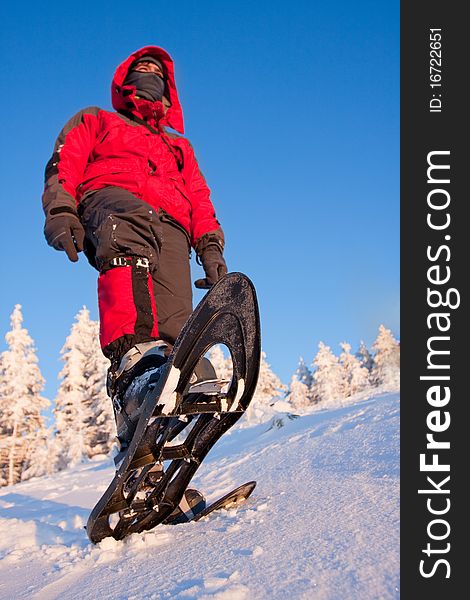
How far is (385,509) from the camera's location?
5.52 feet

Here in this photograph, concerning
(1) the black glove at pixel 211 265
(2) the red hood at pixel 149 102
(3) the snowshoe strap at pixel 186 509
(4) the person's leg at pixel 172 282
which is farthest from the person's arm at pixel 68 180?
(3) the snowshoe strap at pixel 186 509

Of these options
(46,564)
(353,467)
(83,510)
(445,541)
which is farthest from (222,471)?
(445,541)

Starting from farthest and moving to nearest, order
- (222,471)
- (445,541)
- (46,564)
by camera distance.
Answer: (222,471) < (46,564) < (445,541)

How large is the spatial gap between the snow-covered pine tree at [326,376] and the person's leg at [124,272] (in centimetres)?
4354

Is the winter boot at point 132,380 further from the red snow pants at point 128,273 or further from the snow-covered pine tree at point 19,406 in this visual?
the snow-covered pine tree at point 19,406

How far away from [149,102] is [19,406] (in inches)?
1128

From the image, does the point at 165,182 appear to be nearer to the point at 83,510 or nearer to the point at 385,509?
the point at 385,509

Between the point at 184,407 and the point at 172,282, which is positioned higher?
the point at 172,282

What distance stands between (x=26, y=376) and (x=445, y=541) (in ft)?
100

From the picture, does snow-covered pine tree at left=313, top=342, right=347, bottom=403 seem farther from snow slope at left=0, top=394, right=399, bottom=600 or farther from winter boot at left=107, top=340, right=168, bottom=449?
winter boot at left=107, top=340, right=168, bottom=449

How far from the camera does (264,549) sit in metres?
1.51

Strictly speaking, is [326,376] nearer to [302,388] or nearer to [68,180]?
[302,388]

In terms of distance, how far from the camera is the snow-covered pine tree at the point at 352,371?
4622 cm

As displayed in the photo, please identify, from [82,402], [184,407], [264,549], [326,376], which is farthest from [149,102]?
[326,376]
